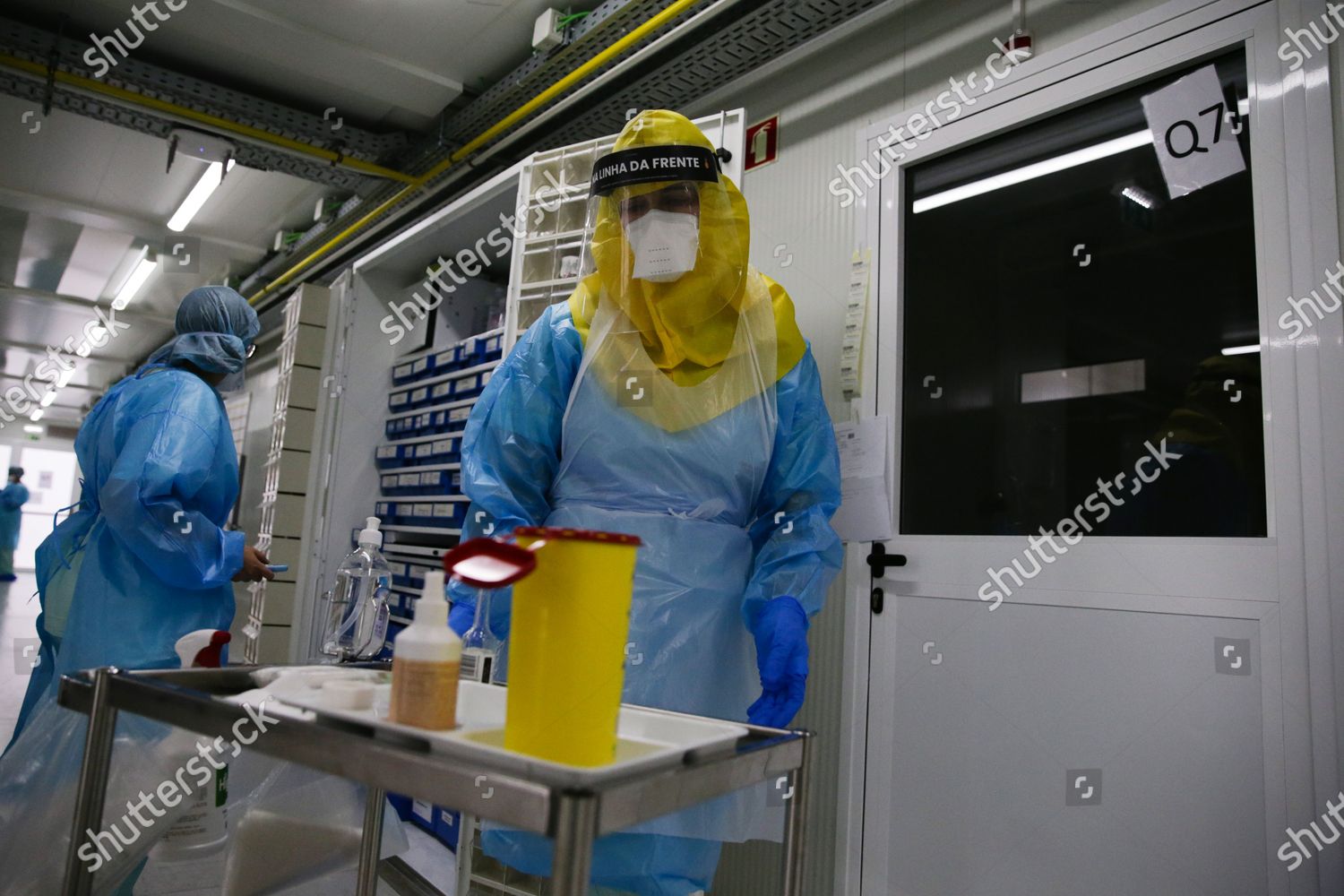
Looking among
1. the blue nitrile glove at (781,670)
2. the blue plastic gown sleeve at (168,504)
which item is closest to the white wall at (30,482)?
the blue plastic gown sleeve at (168,504)

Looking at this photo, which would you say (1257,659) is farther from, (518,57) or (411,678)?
(518,57)

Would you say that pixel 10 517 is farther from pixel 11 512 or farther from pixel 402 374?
pixel 402 374

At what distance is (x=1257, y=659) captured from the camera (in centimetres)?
161

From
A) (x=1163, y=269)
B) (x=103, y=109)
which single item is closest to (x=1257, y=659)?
(x=1163, y=269)

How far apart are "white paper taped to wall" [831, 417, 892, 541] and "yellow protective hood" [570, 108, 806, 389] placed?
0.60 meters

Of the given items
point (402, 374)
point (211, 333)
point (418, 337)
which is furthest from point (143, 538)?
point (418, 337)

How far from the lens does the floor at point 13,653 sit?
168 inches

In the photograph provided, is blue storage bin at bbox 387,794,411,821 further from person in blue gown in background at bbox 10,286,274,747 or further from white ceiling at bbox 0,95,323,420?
white ceiling at bbox 0,95,323,420

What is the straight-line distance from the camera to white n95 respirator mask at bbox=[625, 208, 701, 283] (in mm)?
1570

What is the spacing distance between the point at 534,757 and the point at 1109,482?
1.60 meters

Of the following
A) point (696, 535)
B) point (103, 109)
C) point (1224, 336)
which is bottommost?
point (696, 535)

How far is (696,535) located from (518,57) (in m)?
2.66

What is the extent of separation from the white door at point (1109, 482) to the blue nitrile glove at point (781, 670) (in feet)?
2.75

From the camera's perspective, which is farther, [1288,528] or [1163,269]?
[1163,269]
